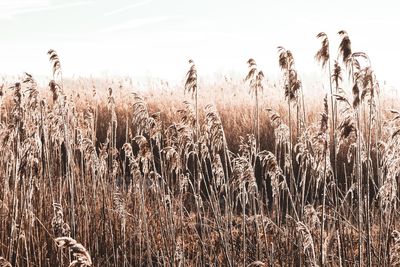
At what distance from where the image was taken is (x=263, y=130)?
8188 mm

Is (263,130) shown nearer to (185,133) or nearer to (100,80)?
(185,133)

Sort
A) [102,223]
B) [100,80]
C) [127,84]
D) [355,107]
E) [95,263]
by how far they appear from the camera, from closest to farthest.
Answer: [355,107] < [95,263] < [102,223] < [127,84] < [100,80]

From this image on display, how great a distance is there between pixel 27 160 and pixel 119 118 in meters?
8.11

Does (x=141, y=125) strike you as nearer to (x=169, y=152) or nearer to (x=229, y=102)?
(x=169, y=152)

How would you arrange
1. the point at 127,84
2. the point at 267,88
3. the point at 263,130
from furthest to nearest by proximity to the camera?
1. the point at 127,84
2. the point at 267,88
3. the point at 263,130

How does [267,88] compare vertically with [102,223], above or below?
above

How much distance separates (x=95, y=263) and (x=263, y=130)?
531 centimetres

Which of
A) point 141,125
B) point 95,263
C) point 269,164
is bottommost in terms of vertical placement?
point 95,263

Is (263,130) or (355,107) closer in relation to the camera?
(355,107)

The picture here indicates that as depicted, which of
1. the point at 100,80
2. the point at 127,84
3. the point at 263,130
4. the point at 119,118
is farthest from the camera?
the point at 100,80

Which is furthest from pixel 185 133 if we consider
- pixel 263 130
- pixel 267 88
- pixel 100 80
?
pixel 100 80

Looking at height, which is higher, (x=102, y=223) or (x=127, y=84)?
(x=127, y=84)

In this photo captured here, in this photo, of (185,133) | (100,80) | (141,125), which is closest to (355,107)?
(185,133)

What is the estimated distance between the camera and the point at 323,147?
2.06 m
